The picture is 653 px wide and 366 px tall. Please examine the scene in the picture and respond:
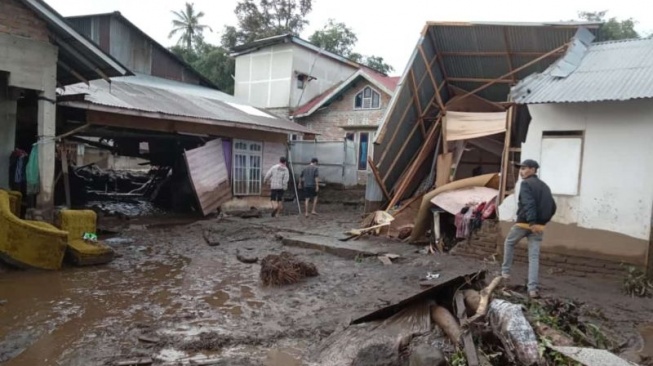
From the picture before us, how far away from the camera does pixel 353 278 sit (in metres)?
7.39

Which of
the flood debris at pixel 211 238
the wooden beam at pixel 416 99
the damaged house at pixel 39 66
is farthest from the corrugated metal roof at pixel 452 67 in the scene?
the damaged house at pixel 39 66

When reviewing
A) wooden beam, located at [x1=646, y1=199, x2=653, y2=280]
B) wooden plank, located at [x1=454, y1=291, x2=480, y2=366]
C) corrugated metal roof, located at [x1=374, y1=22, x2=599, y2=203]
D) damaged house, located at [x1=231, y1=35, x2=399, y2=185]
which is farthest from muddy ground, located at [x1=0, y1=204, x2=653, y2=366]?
damaged house, located at [x1=231, y1=35, x2=399, y2=185]

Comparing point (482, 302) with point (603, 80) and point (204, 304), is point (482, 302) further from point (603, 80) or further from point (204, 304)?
point (603, 80)

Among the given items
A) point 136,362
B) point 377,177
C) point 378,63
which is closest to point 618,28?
point 378,63

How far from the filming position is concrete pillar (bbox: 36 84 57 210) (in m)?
8.37

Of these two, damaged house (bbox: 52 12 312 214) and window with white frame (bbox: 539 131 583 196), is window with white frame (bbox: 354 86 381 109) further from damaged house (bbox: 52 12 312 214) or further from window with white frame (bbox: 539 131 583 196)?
window with white frame (bbox: 539 131 583 196)

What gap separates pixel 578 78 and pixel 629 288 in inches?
134

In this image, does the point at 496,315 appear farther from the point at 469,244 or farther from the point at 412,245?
the point at 412,245

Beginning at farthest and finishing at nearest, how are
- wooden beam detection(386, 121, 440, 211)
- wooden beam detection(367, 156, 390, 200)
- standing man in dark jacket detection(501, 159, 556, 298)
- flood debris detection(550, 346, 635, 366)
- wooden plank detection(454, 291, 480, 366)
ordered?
wooden beam detection(386, 121, 440, 211)
wooden beam detection(367, 156, 390, 200)
standing man in dark jacket detection(501, 159, 556, 298)
wooden plank detection(454, 291, 480, 366)
flood debris detection(550, 346, 635, 366)

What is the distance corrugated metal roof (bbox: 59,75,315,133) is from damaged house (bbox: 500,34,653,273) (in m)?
8.47

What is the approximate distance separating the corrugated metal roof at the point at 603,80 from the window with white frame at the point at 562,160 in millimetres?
773

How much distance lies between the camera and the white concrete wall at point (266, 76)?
2158 cm

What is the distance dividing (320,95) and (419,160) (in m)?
12.4

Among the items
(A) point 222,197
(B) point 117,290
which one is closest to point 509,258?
(B) point 117,290
